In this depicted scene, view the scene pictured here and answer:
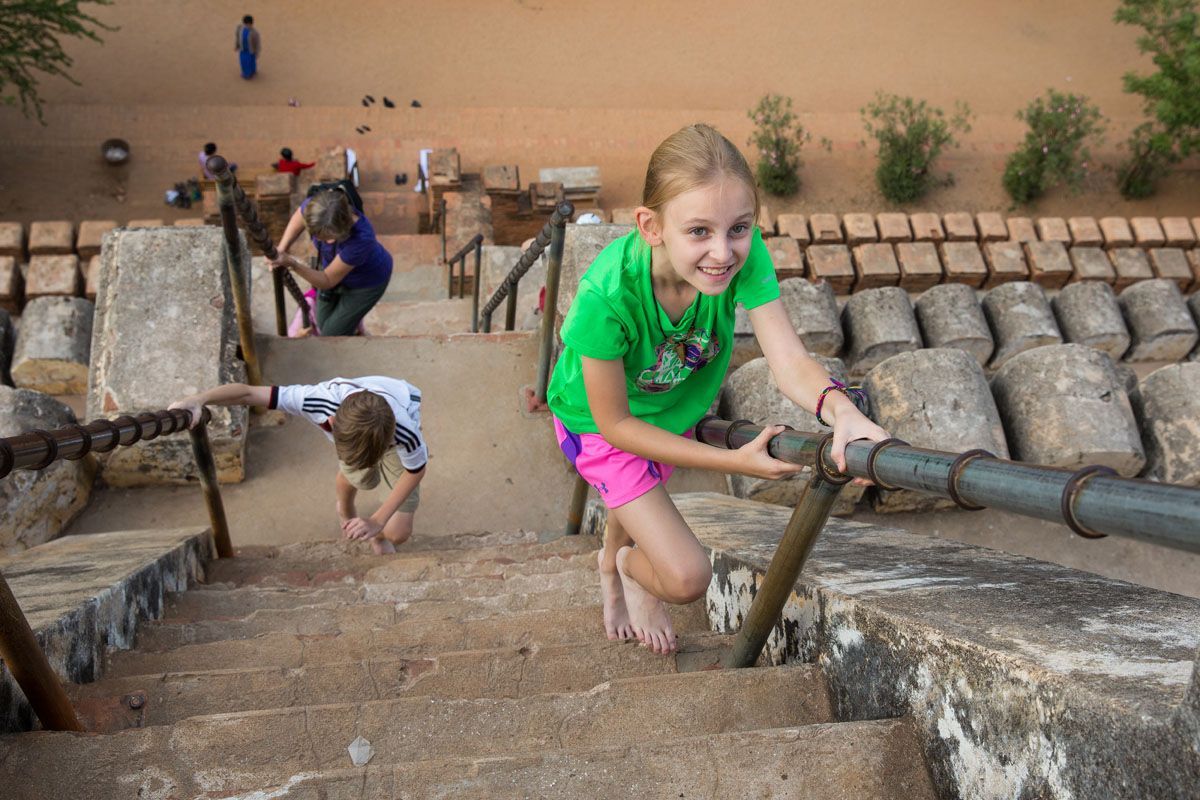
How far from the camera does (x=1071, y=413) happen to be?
4684 millimetres

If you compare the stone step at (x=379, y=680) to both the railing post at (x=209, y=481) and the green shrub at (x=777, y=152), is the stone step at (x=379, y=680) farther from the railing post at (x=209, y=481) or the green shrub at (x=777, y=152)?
the green shrub at (x=777, y=152)

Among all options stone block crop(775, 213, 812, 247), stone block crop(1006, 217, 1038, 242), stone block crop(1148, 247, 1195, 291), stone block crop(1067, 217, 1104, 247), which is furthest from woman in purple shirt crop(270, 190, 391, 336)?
stone block crop(1148, 247, 1195, 291)

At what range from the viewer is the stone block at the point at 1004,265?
849 centimetres

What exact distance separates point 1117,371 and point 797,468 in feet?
12.2

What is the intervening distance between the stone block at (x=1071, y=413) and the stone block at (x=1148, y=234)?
5.28 metres

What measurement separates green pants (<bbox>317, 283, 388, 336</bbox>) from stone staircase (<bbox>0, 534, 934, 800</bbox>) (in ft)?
9.28

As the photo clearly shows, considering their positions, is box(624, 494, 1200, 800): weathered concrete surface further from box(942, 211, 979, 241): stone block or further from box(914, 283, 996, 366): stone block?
box(942, 211, 979, 241): stone block

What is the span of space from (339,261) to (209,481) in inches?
80.0

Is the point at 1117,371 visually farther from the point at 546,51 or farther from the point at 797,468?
the point at 546,51

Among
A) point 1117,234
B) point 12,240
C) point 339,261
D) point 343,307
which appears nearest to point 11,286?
point 12,240

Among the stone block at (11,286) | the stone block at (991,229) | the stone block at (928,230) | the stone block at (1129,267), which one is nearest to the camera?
the stone block at (11,286)

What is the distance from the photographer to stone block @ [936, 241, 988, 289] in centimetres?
836

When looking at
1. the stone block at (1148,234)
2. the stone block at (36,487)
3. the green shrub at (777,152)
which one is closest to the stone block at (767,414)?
the stone block at (36,487)

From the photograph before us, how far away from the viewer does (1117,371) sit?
16.1ft
